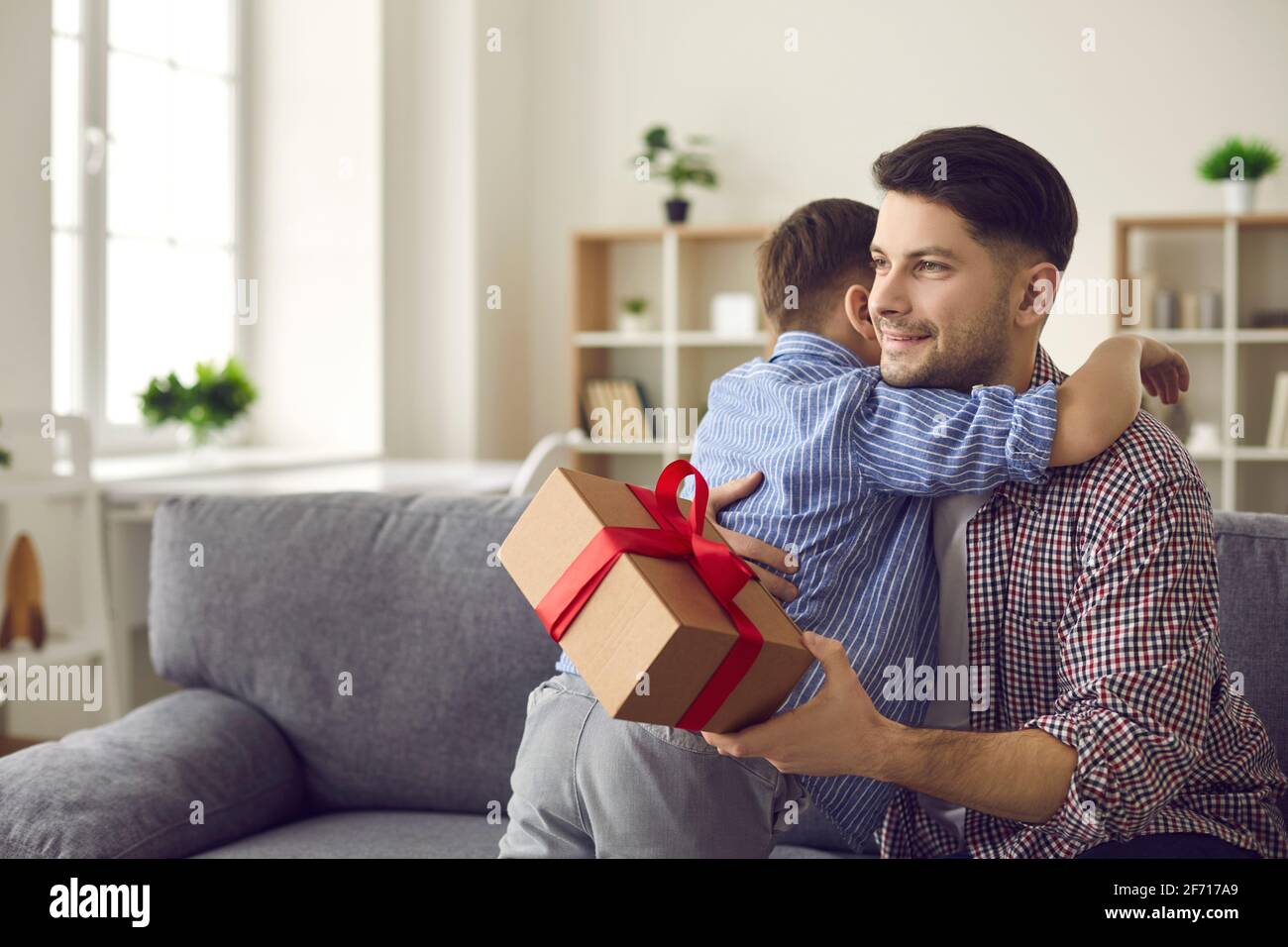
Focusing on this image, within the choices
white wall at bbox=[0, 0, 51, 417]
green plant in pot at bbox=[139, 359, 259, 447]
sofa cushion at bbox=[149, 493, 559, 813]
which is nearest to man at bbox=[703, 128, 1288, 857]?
sofa cushion at bbox=[149, 493, 559, 813]

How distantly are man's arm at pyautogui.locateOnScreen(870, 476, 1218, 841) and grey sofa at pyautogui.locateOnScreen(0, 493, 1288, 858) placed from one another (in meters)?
0.46

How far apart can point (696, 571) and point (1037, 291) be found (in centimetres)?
42

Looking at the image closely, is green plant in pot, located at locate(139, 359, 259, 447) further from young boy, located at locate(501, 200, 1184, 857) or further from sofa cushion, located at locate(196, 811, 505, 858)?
young boy, located at locate(501, 200, 1184, 857)

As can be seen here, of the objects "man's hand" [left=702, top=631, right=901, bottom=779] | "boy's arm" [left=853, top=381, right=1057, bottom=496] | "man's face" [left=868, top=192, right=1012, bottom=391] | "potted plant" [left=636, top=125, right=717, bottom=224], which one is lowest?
"man's hand" [left=702, top=631, right=901, bottom=779]

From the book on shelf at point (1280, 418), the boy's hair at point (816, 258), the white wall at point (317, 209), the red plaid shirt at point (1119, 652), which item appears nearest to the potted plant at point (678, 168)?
the white wall at point (317, 209)

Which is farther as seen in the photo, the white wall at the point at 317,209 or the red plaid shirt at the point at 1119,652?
the white wall at the point at 317,209

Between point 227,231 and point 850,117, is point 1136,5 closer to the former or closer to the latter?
point 850,117

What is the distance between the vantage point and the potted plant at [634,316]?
15.9ft

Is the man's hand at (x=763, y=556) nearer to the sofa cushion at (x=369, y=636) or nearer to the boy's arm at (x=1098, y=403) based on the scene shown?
the boy's arm at (x=1098, y=403)

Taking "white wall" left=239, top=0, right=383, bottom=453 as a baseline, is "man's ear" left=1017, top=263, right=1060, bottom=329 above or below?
below

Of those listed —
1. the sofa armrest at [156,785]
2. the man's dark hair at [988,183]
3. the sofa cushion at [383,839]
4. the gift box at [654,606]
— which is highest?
the man's dark hair at [988,183]

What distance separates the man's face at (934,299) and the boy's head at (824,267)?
139mm

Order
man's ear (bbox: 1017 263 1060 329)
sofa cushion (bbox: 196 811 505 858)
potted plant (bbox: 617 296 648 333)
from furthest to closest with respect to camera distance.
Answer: potted plant (bbox: 617 296 648 333) → sofa cushion (bbox: 196 811 505 858) → man's ear (bbox: 1017 263 1060 329)

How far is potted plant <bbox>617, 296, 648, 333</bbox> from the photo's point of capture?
484 centimetres
